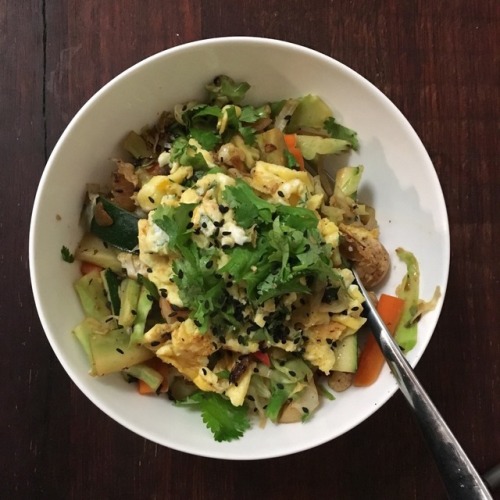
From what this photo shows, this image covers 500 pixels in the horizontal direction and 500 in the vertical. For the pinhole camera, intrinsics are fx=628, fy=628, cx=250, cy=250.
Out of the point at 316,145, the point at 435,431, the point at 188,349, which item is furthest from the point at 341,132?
the point at 435,431

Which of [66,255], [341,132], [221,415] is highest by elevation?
[341,132]

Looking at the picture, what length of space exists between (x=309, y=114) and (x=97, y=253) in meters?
0.76

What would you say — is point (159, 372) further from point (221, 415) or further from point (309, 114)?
point (309, 114)

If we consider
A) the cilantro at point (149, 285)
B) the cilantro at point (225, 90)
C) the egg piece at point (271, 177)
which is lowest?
the cilantro at point (149, 285)

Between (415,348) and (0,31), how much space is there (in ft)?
5.38

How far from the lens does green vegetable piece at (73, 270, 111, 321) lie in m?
1.81

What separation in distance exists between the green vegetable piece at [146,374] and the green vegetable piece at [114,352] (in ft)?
0.09

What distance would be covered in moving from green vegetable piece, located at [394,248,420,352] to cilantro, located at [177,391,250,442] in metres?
0.50

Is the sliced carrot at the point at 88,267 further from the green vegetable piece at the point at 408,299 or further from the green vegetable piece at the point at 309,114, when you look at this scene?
the green vegetable piece at the point at 408,299

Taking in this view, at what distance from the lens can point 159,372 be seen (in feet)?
6.04

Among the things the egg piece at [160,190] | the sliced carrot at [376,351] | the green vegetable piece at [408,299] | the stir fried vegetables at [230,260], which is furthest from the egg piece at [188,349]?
the green vegetable piece at [408,299]

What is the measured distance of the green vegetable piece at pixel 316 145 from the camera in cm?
188

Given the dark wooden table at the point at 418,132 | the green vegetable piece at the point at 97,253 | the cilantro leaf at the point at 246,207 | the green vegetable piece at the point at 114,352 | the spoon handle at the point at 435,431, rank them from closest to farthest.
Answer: the spoon handle at the point at 435,431
the cilantro leaf at the point at 246,207
the green vegetable piece at the point at 114,352
the green vegetable piece at the point at 97,253
the dark wooden table at the point at 418,132

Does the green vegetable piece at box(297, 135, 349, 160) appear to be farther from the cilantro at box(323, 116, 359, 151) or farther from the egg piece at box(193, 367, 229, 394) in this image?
the egg piece at box(193, 367, 229, 394)
